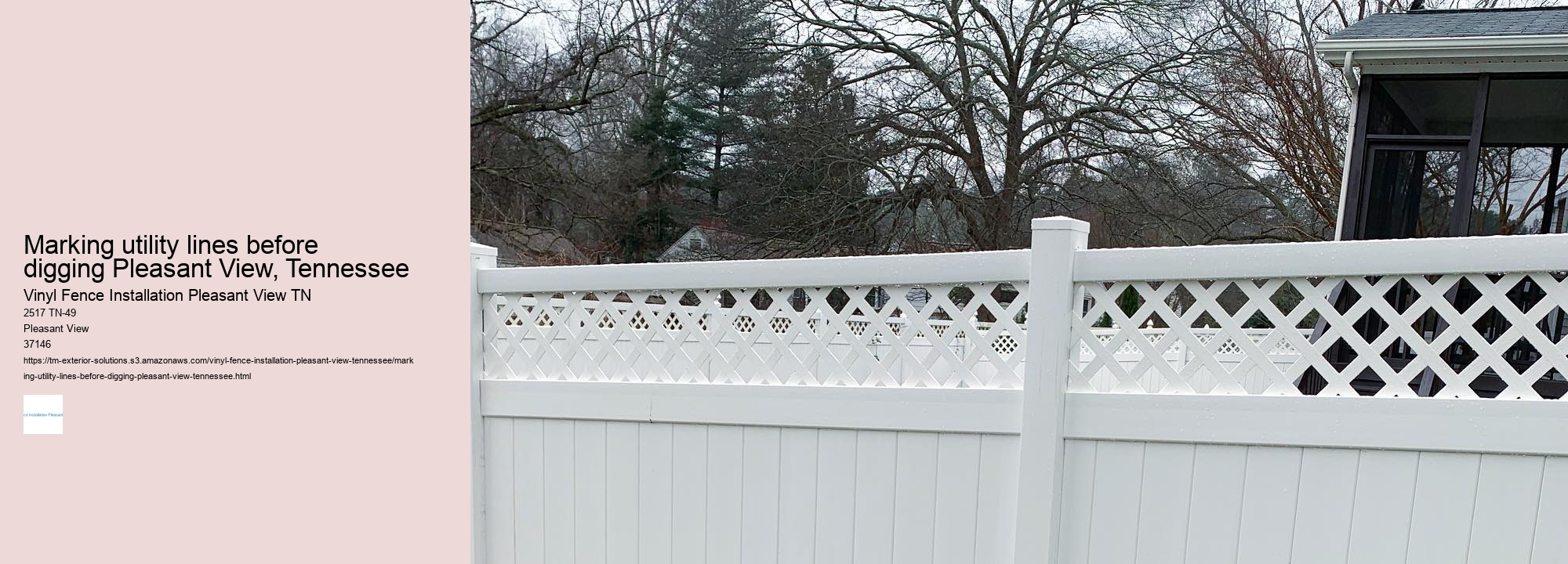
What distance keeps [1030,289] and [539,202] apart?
35.6 feet

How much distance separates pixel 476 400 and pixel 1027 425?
1652 millimetres

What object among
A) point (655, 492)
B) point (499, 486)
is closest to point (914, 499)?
point (655, 492)

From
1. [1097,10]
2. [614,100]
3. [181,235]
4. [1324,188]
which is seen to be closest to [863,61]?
[1097,10]

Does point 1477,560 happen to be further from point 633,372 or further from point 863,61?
point 863,61

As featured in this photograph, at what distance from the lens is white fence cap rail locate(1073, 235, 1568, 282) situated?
6.16 ft

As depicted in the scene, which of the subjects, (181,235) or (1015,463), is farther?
(181,235)

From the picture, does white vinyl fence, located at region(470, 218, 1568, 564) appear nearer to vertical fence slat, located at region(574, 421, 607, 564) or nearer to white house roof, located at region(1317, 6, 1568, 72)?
vertical fence slat, located at region(574, 421, 607, 564)

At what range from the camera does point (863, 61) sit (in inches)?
478

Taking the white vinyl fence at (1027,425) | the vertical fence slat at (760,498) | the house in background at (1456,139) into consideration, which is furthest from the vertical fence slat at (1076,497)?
the house in background at (1456,139)

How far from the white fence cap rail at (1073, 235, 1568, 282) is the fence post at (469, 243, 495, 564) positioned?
1762 mm

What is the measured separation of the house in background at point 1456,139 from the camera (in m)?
4.24

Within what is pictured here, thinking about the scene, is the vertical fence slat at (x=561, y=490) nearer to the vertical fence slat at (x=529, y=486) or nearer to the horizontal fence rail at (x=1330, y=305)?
the vertical fence slat at (x=529, y=486)

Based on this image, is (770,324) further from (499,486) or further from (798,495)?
(499,486)

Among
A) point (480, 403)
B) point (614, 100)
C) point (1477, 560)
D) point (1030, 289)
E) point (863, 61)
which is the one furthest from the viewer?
point (614, 100)
